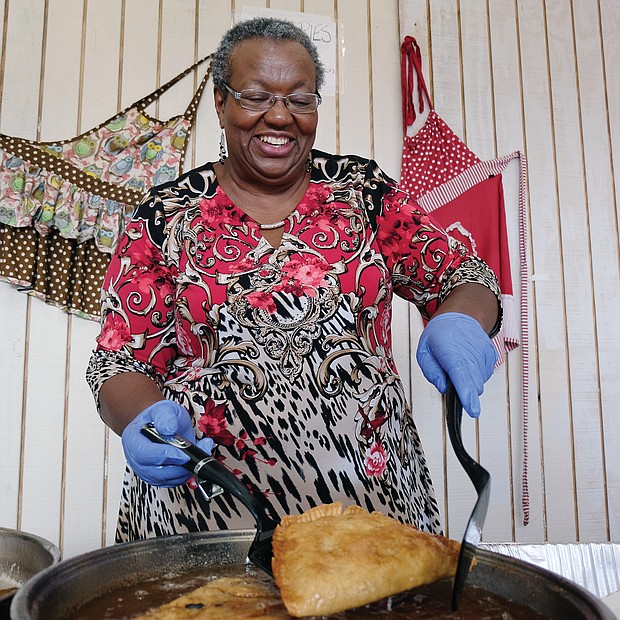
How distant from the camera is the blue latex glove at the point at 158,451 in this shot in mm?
986

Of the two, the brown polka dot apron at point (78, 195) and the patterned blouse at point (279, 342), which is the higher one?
the brown polka dot apron at point (78, 195)

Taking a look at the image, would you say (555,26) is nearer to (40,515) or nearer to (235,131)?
(235,131)

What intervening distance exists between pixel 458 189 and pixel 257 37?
5.26 feet

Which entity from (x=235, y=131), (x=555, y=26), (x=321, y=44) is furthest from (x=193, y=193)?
(x=555, y=26)

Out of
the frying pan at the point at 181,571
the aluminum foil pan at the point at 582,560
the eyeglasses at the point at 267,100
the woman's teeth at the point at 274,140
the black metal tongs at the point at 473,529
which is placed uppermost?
the eyeglasses at the point at 267,100

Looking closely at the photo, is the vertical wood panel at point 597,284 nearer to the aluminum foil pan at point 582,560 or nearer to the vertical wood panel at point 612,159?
the vertical wood panel at point 612,159

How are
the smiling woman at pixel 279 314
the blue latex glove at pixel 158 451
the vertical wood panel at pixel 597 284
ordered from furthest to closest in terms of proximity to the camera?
the vertical wood panel at pixel 597 284 < the smiling woman at pixel 279 314 < the blue latex glove at pixel 158 451

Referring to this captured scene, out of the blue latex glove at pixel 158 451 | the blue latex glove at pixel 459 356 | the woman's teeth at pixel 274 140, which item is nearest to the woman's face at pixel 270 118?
the woman's teeth at pixel 274 140

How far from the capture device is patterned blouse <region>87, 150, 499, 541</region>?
1227 mm

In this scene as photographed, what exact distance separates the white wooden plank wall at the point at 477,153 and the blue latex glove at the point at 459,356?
1502mm

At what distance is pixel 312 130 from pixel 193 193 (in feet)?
0.88

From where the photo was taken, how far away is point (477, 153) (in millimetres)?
2887

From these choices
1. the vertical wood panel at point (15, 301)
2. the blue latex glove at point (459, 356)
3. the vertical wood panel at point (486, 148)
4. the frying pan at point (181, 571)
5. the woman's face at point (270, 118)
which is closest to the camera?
the frying pan at point (181, 571)

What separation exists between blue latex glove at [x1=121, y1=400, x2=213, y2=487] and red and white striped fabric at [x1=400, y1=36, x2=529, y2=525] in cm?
192
